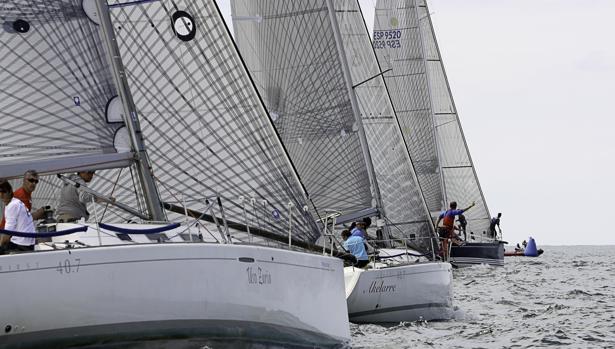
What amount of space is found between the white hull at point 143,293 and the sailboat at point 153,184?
0.04 ft

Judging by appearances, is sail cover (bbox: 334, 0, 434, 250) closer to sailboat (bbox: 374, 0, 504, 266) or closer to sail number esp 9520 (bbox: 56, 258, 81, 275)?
sailboat (bbox: 374, 0, 504, 266)

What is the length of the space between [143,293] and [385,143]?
17274 millimetres

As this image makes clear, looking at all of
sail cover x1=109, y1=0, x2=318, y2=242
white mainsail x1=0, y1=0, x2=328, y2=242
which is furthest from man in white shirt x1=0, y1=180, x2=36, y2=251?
sail cover x1=109, y1=0, x2=318, y2=242

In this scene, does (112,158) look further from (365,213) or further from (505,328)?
(365,213)

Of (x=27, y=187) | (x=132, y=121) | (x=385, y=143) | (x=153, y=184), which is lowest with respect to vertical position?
(x=27, y=187)

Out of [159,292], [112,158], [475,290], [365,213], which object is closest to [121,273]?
[159,292]

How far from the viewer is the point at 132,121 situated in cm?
1229

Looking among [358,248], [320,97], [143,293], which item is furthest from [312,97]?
[143,293]

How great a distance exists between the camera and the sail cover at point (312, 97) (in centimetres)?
2439

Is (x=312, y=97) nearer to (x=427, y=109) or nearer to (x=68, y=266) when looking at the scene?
(x=68, y=266)

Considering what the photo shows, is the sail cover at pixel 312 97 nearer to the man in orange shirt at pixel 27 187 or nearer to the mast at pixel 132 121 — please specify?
the mast at pixel 132 121

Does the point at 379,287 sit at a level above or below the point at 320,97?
below

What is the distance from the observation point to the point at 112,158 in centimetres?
1214

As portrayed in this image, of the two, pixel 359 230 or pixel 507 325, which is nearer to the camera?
pixel 507 325
